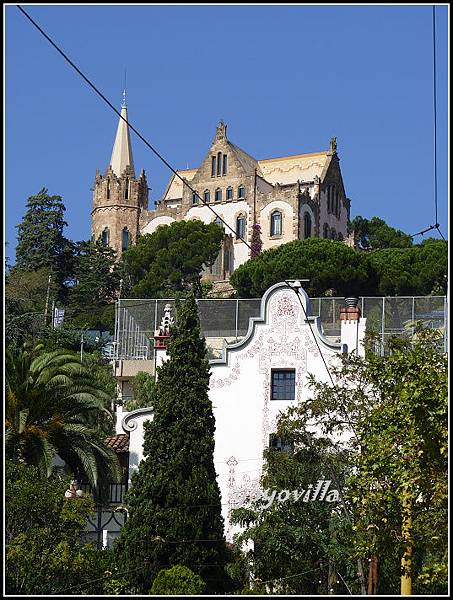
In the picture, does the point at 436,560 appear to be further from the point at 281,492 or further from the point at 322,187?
the point at 322,187

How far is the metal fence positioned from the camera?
40.7 meters

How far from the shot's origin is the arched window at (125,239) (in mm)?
99938

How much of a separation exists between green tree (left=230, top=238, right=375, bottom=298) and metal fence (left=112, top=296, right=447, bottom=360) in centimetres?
2353

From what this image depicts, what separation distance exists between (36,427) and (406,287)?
154 feet

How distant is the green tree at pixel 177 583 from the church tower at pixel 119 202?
75.6 meters

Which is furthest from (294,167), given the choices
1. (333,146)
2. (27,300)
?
(27,300)

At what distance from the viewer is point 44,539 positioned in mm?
24484

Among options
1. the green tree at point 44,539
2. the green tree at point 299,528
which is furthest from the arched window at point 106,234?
the green tree at point 299,528

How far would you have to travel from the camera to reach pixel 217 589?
81.8 feet

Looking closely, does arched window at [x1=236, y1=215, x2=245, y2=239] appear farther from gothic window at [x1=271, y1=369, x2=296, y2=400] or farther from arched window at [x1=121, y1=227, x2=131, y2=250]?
gothic window at [x1=271, y1=369, x2=296, y2=400]

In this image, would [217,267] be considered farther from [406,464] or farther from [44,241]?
[406,464]

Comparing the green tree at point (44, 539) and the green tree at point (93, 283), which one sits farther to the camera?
the green tree at point (93, 283)

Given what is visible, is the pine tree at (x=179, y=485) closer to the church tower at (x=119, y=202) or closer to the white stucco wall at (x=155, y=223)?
the white stucco wall at (x=155, y=223)

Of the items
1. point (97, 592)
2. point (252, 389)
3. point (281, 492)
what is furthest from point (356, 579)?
point (252, 389)
